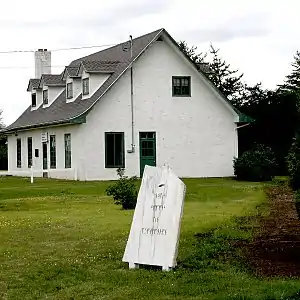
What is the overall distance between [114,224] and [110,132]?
2085 centimetres

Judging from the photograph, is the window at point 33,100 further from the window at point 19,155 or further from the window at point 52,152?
the window at point 52,152

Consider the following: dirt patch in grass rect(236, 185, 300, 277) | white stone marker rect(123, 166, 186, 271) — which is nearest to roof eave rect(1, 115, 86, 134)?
dirt patch in grass rect(236, 185, 300, 277)

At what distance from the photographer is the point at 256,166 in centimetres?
3778

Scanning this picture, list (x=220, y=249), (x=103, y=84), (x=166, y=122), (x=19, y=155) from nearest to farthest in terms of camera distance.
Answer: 1. (x=220, y=249)
2. (x=166, y=122)
3. (x=103, y=84)
4. (x=19, y=155)

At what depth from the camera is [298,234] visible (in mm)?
15023

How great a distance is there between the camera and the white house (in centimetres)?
3728

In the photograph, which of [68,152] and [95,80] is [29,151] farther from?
[95,80]

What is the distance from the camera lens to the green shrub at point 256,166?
124ft

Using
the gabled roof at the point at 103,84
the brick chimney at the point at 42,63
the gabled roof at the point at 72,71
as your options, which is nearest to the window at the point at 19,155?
the gabled roof at the point at 103,84

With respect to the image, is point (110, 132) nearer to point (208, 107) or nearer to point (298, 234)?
point (208, 107)

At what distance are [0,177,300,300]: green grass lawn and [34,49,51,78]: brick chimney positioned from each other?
28.6 meters

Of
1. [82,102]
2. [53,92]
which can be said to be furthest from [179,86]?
[53,92]

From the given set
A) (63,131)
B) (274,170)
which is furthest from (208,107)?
(63,131)

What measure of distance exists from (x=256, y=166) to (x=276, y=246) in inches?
984
